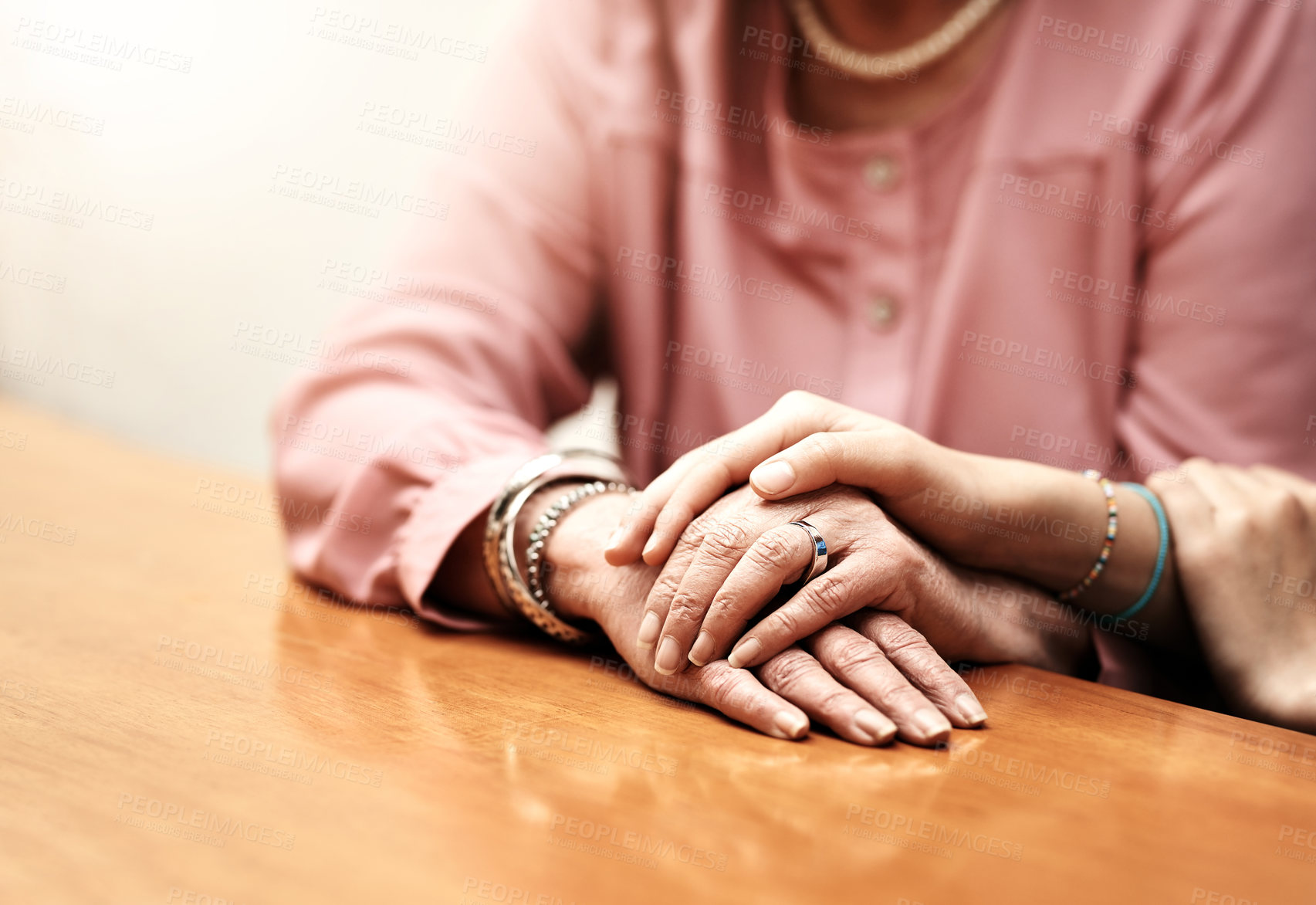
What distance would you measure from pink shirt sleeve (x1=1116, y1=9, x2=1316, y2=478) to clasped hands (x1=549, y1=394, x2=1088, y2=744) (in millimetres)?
350

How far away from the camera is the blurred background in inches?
79.5

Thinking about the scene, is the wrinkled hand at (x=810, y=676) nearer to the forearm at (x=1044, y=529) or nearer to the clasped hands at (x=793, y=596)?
the clasped hands at (x=793, y=596)

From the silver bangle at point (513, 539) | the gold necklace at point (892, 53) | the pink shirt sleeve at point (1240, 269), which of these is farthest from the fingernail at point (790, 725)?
the gold necklace at point (892, 53)

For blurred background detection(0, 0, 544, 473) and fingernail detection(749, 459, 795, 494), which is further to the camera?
blurred background detection(0, 0, 544, 473)

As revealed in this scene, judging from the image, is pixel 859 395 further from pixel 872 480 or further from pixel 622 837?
pixel 622 837

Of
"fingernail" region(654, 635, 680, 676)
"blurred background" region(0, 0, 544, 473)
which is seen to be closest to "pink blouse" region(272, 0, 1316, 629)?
"fingernail" region(654, 635, 680, 676)

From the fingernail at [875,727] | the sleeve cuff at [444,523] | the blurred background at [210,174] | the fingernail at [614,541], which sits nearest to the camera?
the fingernail at [875,727]

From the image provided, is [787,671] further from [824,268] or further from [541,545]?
[824,268]

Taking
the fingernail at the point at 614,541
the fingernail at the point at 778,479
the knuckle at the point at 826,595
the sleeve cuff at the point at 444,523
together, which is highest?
Result: the fingernail at the point at 778,479

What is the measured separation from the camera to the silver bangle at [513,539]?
783mm

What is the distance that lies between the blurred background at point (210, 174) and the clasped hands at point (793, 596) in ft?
4.62

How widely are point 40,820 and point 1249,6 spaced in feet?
3.83

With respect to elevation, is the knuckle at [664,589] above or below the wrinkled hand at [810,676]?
above

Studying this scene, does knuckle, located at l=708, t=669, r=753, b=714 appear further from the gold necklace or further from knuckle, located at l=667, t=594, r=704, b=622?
the gold necklace
